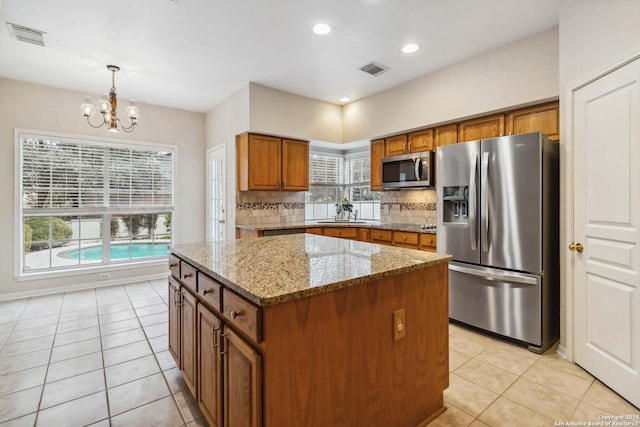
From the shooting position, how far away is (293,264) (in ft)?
5.29

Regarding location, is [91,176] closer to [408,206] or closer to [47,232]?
[47,232]

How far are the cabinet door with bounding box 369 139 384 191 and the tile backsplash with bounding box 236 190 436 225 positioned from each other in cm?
37

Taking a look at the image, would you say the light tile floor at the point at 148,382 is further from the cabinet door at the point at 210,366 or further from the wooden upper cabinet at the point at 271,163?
the wooden upper cabinet at the point at 271,163

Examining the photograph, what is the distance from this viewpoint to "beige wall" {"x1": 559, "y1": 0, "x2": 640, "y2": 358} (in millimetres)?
1969

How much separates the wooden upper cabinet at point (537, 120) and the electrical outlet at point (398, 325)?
2.53 metres

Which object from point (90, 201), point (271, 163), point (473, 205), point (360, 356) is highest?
point (271, 163)

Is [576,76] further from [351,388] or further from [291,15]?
[351,388]

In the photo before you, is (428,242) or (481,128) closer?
(481,128)

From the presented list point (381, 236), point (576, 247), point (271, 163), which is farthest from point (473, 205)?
point (271, 163)

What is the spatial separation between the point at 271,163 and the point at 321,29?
6.66ft

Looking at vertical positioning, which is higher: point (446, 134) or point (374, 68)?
point (374, 68)

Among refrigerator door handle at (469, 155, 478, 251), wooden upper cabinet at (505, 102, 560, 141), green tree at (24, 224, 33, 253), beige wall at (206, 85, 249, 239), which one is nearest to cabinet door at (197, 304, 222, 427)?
refrigerator door handle at (469, 155, 478, 251)

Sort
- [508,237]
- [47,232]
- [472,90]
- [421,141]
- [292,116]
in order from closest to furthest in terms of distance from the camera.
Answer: [508,237]
[472,90]
[421,141]
[47,232]
[292,116]

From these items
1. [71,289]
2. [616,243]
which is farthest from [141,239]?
[616,243]
